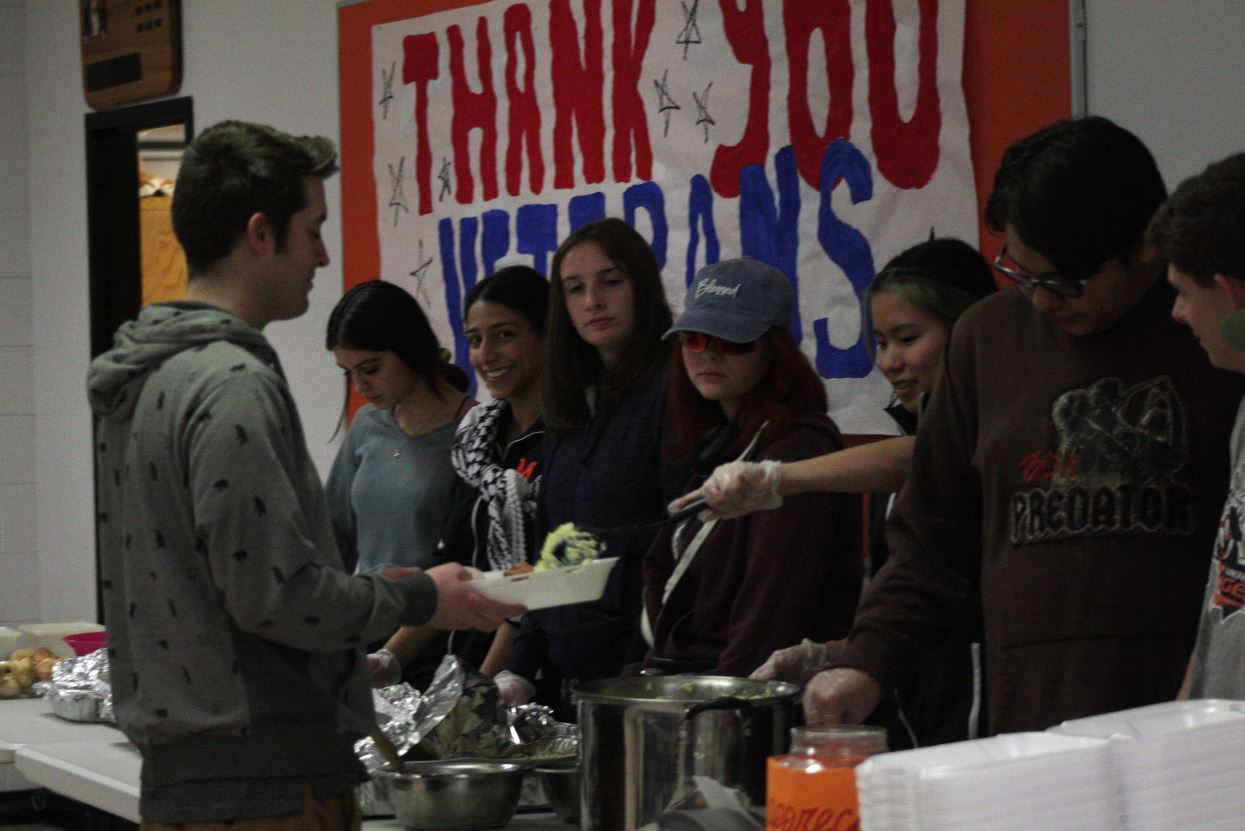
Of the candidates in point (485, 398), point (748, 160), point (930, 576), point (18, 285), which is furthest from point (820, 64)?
point (18, 285)

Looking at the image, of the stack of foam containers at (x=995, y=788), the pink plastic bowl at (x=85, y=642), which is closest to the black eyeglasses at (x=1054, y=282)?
the stack of foam containers at (x=995, y=788)

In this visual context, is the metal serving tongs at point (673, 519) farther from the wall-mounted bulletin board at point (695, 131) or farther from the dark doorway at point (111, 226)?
the dark doorway at point (111, 226)

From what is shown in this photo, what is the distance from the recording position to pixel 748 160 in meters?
3.45

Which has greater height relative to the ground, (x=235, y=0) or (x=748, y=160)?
(x=235, y=0)

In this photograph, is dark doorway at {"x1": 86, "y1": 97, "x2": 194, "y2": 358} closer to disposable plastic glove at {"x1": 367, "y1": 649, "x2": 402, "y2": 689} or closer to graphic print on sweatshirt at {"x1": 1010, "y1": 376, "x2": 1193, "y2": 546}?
disposable plastic glove at {"x1": 367, "y1": 649, "x2": 402, "y2": 689}

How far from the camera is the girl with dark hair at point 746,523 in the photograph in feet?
7.36

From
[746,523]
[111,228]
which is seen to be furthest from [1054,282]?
[111,228]

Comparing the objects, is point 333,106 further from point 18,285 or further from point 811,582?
point 811,582

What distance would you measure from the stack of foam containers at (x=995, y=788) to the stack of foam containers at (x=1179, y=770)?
0.01m

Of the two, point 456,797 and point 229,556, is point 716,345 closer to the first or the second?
point 456,797

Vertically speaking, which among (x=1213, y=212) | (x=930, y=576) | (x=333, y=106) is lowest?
(x=930, y=576)

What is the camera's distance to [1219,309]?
4.75ft

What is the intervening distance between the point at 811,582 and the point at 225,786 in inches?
35.6

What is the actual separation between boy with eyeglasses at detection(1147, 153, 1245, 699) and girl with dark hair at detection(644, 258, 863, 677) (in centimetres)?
81
